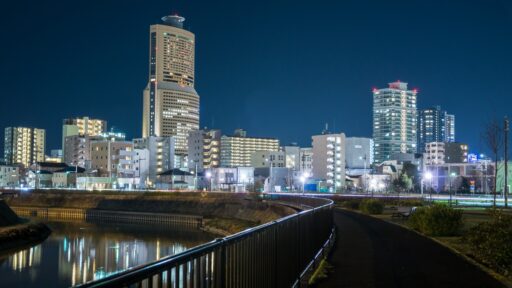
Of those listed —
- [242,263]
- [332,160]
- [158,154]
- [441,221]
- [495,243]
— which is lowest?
[441,221]

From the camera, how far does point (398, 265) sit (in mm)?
16156

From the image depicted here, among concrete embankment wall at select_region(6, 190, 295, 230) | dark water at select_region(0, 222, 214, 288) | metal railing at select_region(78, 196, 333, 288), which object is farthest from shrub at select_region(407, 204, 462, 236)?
concrete embankment wall at select_region(6, 190, 295, 230)

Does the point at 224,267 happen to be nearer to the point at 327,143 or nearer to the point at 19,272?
the point at 19,272

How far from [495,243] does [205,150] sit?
15949cm

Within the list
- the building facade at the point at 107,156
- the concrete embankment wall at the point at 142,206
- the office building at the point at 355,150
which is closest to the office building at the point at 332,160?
the concrete embankment wall at the point at 142,206

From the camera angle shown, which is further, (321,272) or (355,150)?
(355,150)

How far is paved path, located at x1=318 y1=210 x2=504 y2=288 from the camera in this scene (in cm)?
1342

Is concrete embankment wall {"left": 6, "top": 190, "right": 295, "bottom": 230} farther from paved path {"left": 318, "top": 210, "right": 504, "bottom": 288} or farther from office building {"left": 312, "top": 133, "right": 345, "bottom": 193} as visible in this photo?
office building {"left": 312, "top": 133, "right": 345, "bottom": 193}

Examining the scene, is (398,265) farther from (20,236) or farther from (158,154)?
(158,154)

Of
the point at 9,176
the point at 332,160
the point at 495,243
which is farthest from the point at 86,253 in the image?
the point at 9,176

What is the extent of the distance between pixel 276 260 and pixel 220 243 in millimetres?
3654

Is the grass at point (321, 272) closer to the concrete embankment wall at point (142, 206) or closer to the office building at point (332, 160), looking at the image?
the concrete embankment wall at point (142, 206)

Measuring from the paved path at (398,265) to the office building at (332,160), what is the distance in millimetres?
109747

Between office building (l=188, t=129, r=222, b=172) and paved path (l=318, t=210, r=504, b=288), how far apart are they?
150 metres
